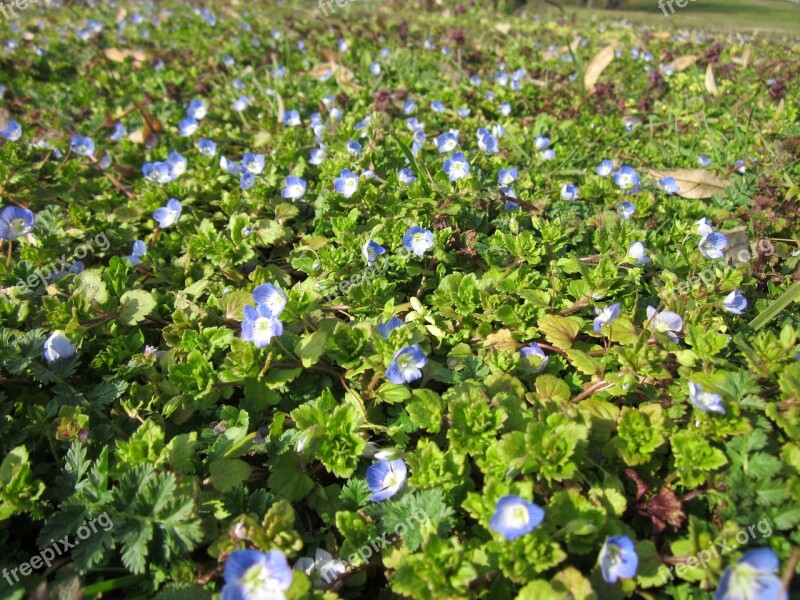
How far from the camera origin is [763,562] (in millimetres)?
1352

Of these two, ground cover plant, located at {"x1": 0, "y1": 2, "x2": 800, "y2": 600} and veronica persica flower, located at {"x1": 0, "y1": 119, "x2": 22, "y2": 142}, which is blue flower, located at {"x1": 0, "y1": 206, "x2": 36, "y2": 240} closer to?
ground cover plant, located at {"x1": 0, "y1": 2, "x2": 800, "y2": 600}

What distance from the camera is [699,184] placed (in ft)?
11.1

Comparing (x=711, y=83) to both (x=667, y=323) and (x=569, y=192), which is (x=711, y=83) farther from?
(x=667, y=323)

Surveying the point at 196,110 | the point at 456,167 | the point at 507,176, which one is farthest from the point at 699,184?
the point at 196,110

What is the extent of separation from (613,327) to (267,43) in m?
5.71

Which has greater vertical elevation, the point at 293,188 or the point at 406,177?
the point at 406,177

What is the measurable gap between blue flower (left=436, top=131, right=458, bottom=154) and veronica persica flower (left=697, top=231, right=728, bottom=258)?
1670 millimetres

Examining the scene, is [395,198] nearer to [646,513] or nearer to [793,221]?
[646,513]

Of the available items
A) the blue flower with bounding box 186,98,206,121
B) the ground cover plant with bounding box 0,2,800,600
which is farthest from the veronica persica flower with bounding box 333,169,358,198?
the blue flower with bounding box 186,98,206,121

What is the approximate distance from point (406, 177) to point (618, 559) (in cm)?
220

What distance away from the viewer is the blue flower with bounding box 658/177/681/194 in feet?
10.9

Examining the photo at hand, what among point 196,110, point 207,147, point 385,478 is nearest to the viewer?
point 385,478

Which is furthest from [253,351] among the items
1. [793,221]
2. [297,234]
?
[793,221]

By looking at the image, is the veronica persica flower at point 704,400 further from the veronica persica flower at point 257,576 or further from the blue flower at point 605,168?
the blue flower at point 605,168
